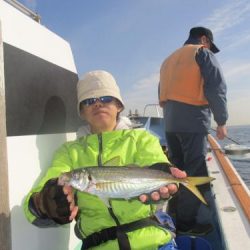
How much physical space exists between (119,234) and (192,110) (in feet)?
10.0

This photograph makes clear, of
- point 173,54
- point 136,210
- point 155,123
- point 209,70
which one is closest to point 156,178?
point 136,210

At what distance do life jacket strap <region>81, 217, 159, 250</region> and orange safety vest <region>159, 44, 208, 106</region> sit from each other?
2937mm

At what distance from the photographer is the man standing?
5336 mm

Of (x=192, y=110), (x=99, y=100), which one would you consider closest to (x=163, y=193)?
(x=99, y=100)

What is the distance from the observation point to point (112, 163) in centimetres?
281

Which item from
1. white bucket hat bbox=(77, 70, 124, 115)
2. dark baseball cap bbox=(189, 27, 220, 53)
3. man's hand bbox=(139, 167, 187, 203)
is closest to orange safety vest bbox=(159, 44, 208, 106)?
dark baseball cap bbox=(189, 27, 220, 53)

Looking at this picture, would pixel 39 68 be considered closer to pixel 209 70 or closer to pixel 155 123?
pixel 209 70

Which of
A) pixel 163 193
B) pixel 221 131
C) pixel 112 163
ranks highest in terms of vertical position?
pixel 221 131

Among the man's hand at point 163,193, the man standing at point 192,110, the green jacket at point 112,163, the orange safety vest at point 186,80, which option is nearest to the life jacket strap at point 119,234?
the green jacket at point 112,163

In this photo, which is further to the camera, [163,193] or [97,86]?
[97,86]

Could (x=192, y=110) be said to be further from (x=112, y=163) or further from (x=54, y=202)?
(x=54, y=202)

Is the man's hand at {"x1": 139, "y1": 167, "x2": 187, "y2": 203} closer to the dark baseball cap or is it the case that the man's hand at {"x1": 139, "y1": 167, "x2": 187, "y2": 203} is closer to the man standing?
the man standing

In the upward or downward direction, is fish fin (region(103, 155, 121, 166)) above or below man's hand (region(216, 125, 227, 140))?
below

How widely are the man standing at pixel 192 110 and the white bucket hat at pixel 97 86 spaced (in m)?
2.23
